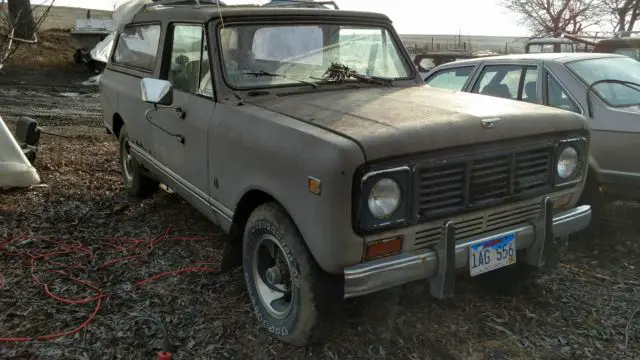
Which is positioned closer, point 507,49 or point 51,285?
point 51,285

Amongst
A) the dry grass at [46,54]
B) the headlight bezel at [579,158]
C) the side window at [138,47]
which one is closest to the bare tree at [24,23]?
the side window at [138,47]

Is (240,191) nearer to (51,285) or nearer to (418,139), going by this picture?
(418,139)

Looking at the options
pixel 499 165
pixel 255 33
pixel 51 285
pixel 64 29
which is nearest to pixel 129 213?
pixel 51 285

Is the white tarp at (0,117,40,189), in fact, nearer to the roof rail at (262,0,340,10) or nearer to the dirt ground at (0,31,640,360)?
the dirt ground at (0,31,640,360)

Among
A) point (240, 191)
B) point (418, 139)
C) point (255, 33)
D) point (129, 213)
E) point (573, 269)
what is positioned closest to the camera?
point (418, 139)

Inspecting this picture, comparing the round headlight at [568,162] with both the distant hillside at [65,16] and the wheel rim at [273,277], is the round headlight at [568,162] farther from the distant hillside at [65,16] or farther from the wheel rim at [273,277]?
the distant hillside at [65,16]

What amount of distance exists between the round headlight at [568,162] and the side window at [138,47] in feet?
10.7

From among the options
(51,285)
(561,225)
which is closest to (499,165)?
(561,225)

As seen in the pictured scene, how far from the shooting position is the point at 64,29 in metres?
24.5

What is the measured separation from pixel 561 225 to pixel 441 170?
3.41 ft

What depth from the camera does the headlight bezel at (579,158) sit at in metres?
3.18

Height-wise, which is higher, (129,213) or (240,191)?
(240,191)

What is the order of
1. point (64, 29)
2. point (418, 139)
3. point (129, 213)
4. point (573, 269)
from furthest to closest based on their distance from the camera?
point (64, 29)
point (129, 213)
point (573, 269)
point (418, 139)

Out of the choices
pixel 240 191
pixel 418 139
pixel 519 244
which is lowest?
pixel 519 244
